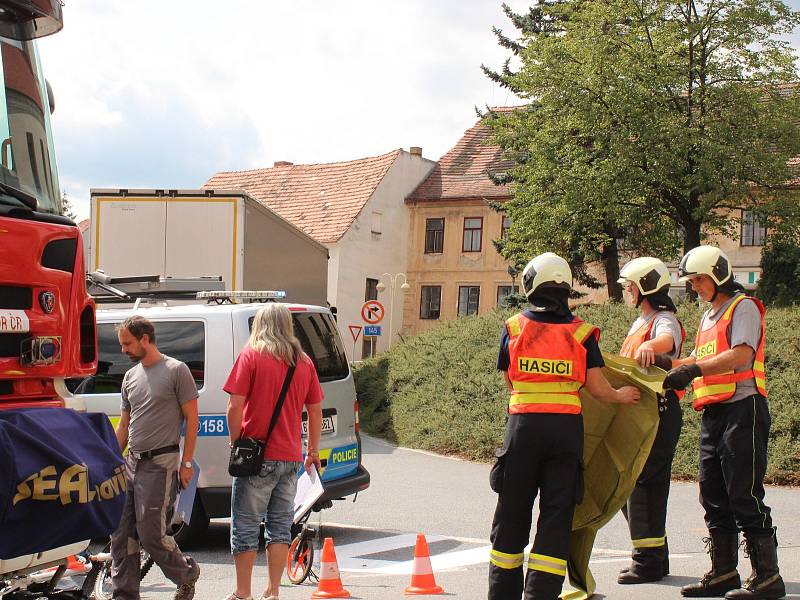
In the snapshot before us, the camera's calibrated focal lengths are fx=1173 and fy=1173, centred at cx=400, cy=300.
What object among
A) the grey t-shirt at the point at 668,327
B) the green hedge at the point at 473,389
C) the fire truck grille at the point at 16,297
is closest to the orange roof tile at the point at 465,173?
the green hedge at the point at 473,389

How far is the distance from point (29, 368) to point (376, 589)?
3.32m

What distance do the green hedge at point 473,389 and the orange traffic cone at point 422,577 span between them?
9435 millimetres

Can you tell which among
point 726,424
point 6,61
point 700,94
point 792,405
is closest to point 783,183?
point 700,94

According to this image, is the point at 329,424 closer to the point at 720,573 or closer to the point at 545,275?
the point at 720,573

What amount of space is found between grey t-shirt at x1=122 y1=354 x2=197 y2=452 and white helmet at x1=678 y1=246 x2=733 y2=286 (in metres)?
3.17

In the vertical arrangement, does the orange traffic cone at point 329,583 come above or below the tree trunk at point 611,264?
below

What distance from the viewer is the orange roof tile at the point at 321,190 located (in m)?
52.5

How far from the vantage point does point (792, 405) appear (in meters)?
16.8

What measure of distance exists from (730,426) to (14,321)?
4.17 m

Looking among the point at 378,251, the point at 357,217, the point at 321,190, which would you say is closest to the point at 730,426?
the point at 357,217

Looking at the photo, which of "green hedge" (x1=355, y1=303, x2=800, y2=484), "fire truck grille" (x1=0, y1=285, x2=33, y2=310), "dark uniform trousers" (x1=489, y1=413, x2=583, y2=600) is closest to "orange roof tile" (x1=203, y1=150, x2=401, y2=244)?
"green hedge" (x1=355, y1=303, x2=800, y2=484)

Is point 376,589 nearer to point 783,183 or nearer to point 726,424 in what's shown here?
point 726,424

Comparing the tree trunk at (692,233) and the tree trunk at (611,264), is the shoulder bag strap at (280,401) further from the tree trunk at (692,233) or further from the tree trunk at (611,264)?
the tree trunk at (611,264)

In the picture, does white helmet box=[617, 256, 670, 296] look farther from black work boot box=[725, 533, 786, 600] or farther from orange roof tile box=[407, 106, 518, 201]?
orange roof tile box=[407, 106, 518, 201]
